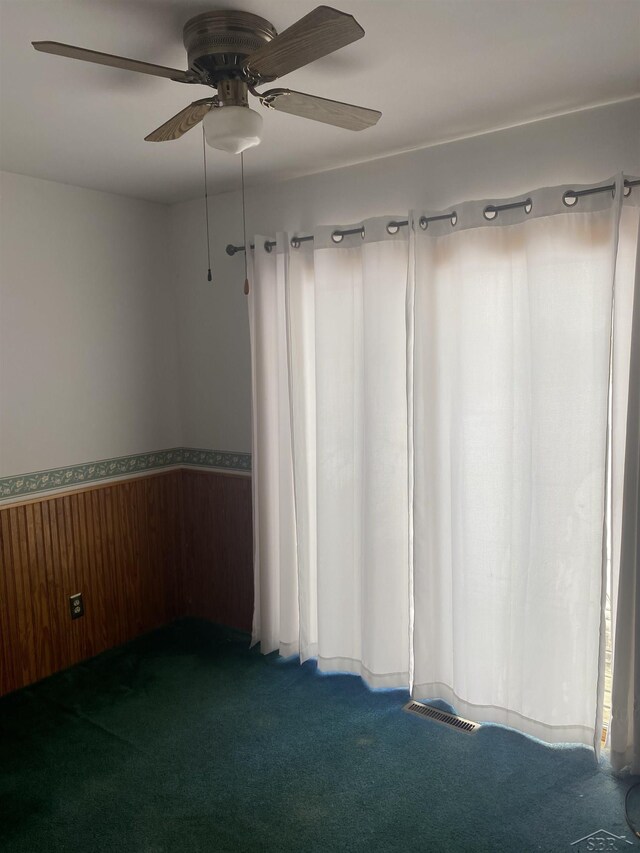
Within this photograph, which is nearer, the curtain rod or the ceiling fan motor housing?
the ceiling fan motor housing

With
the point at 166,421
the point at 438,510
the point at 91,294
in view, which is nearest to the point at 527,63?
the point at 438,510

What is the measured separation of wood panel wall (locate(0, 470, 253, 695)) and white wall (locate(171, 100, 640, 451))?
401 mm

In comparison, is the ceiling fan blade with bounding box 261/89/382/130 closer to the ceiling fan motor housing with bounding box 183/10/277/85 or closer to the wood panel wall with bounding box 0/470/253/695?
the ceiling fan motor housing with bounding box 183/10/277/85

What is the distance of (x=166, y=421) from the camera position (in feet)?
12.4

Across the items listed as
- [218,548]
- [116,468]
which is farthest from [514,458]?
[116,468]

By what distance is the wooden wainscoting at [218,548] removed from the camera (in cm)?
359

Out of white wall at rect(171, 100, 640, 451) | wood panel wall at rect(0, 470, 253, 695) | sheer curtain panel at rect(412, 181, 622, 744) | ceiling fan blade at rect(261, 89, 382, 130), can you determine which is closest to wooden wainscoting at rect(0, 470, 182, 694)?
wood panel wall at rect(0, 470, 253, 695)

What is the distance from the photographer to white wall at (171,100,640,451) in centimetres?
238

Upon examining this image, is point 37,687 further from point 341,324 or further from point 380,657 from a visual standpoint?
point 341,324

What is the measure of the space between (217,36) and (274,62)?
Answer: 23 cm

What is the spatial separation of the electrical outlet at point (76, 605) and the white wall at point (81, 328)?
0.68m

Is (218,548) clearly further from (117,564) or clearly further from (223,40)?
(223,40)

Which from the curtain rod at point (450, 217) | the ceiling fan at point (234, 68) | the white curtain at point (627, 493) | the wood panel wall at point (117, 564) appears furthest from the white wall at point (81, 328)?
the white curtain at point (627, 493)

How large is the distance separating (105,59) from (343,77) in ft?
2.67
